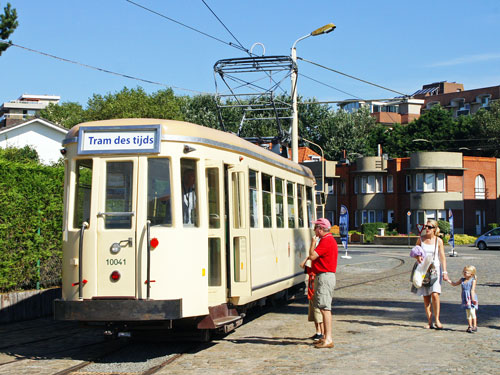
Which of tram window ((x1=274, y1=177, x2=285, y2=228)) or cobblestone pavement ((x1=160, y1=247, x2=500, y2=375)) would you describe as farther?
tram window ((x1=274, y1=177, x2=285, y2=228))

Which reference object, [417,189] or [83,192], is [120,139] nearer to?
[83,192]

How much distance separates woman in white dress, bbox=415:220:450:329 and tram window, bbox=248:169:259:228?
2.58m

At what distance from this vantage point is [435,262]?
11.3 metres

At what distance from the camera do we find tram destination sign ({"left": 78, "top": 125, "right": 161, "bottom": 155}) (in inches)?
369

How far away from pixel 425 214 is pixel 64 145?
2180 inches

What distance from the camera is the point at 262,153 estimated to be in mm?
12352

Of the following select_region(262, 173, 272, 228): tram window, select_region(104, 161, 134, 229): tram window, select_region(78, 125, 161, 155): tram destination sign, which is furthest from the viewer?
select_region(262, 173, 272, 228): tram window

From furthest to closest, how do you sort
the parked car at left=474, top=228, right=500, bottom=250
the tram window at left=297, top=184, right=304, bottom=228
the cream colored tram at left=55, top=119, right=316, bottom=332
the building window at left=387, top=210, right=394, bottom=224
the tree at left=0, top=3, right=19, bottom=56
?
the building window at left=387, top=210, right=394, bottom=224 < the parked car at left=474, top=228, right=500, bottom=250 < the tram window at left=297, top=184, right=304, bottom=228 < the tree at left=0, top=3, right=19, bottom=56 < the cream colored tram at left=55, top=119, right=316, bottom=332

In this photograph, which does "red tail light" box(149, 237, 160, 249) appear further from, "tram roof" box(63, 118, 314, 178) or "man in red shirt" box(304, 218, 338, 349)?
"man in red shirt" box(304, 218, 338, 349)

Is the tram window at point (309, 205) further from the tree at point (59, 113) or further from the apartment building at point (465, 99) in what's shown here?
the apartment building at point (465, 99)

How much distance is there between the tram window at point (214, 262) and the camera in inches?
390

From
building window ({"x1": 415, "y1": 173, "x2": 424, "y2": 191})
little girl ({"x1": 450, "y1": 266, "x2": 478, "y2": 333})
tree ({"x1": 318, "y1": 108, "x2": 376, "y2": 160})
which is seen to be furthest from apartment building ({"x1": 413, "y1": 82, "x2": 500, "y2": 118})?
little girl ({"x1": 450, "y1": 266, "x2": 478, "y2": 333})

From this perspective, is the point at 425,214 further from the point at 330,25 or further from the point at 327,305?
the point at 327,305

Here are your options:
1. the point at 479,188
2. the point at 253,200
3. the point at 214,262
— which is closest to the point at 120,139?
the point at 214,262
